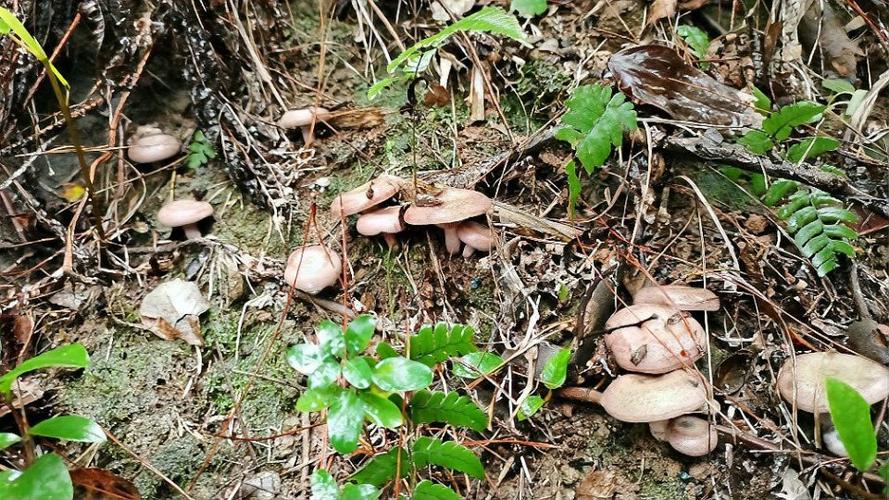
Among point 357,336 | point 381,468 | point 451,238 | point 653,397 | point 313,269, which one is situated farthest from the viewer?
point 451,238

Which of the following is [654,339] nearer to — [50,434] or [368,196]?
[368,196]

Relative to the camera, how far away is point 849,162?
3.29 metres

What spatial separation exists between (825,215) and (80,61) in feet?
14.1

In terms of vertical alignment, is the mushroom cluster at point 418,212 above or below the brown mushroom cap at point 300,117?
below

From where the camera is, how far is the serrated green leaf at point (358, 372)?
1.93 meters

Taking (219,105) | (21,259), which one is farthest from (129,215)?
(219,105)

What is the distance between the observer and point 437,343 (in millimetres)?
2254

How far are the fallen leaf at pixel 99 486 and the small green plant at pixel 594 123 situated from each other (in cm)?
248

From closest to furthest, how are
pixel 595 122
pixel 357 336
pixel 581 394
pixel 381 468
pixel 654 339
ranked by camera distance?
pixel 357 336
pixel 381 468
pixel 654 339
pixel 581 394
pixel 595 122

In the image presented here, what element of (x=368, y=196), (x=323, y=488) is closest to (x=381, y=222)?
(x=368, y=196)

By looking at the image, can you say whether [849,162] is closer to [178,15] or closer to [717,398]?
[717,398]

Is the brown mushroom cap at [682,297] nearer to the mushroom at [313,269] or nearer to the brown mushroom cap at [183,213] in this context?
the mushroom at [313,269]

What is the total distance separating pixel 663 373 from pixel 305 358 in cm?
155

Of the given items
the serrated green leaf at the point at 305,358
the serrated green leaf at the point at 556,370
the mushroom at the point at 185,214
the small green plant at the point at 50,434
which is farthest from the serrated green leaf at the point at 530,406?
the mushroom at the point at 185,214
